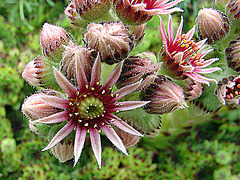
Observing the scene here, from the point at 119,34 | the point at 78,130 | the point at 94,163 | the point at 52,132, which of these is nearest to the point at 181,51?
the point at 119,34

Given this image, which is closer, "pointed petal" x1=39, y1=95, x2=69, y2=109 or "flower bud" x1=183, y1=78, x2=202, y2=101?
"pointed petal" x1=39, y1=95, x2=69, y2=109

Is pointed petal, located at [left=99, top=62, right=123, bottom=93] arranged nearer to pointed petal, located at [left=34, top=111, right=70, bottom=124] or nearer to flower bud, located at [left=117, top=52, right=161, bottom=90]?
flower bud, located at [left=117, top=52, right=161, bottom=90]

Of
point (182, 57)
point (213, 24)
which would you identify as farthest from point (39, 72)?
point (213, 24)

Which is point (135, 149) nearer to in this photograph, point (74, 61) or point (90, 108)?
point (90, 108)

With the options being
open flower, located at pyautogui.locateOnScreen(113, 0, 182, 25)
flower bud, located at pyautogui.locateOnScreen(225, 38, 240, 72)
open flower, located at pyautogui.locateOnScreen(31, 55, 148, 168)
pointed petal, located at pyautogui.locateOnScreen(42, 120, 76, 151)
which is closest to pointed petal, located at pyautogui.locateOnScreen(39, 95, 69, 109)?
open flower, located at pyautogui.locateOnScreen(31, 55, 148, 168)

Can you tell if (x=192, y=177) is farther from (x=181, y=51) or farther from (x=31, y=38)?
(x=31, y=38)

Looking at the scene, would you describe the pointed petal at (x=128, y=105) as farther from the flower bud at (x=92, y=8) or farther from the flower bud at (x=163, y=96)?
the flower bud at (x=92, y=8)
